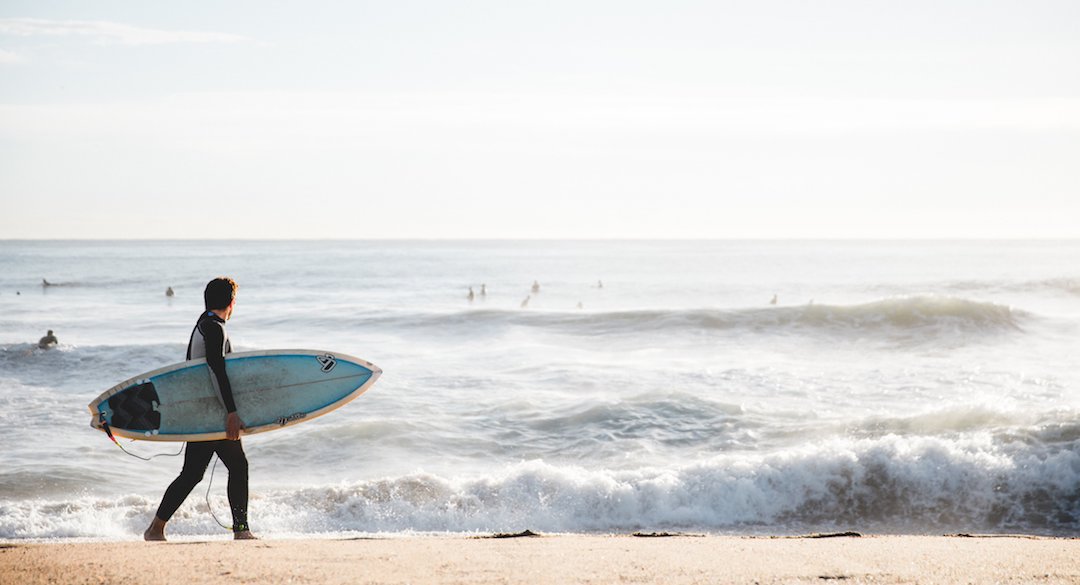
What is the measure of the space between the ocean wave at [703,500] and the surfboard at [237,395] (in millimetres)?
2077

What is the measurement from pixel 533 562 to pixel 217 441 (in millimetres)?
2326

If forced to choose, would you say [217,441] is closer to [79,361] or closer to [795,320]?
[79,361]

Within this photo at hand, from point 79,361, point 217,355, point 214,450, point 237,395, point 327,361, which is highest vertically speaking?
point 217,355

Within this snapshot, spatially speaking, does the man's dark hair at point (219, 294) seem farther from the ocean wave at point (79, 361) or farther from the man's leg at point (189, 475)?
the ocean wave at point (79, 361)

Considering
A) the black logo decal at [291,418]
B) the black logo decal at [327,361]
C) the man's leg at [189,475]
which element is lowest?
the man's leg at [189,475]


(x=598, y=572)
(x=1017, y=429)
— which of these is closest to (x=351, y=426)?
(x=598, y=572)

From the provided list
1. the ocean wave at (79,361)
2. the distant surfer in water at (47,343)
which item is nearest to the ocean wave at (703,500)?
the ocean wave at (79,361)

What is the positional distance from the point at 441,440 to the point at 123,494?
3.92 m

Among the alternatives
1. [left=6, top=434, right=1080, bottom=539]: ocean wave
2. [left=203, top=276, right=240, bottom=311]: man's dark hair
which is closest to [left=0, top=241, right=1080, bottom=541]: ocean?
[left=6, top=434, right=1080, bottom=539]: ocean wave

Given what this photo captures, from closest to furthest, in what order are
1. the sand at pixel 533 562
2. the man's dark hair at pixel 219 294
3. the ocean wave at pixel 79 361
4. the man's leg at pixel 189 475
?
the sand at pixel 533 562, the man's dark hair at pixel 219 294, the man's leg at pixel 189 475, the ocean wave at pixel 79 361

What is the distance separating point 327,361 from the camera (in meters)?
6.62

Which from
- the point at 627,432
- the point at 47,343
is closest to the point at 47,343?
the point at 47,343

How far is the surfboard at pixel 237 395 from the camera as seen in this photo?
5.81 m

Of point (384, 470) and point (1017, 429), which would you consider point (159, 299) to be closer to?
point (384, 470)
